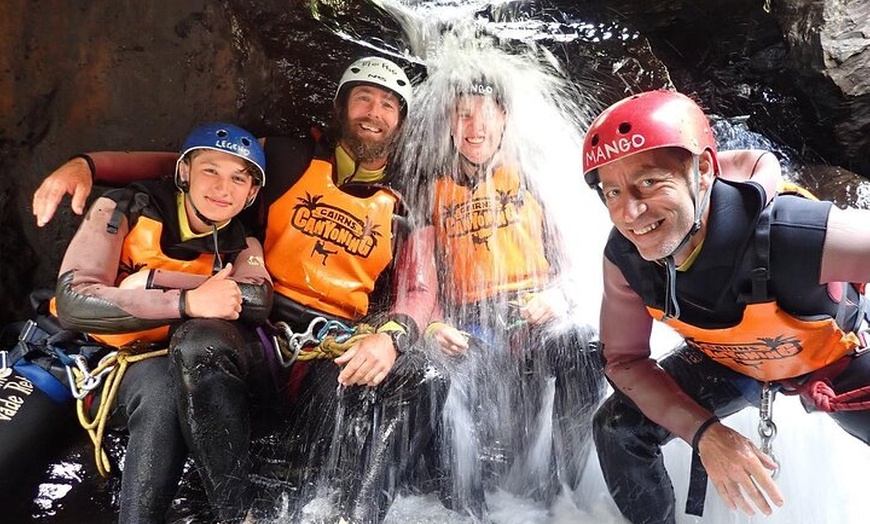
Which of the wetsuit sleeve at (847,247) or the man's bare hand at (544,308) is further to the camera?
the man's bare hand at (544,308)

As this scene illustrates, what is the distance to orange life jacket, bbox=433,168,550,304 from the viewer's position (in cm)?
405

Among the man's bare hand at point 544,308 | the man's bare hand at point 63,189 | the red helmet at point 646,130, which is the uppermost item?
the man's bare hand at point 63,189

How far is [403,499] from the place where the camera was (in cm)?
360

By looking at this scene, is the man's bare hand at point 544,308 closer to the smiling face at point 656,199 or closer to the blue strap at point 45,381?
the smiling face at point 656,199

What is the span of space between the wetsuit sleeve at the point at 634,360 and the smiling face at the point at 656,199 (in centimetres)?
30

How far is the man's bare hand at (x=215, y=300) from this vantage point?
304cm

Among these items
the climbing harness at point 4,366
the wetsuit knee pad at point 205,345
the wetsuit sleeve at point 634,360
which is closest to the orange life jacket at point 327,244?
the wetsuit knee pad at point 205,345

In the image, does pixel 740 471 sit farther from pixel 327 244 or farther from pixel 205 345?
pixel 327 244

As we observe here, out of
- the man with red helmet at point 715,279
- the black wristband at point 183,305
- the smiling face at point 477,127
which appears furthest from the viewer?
the smiling face at point 477,127

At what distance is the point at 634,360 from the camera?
2.93 m

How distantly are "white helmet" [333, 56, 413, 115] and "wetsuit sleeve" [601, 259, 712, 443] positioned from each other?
5.96ft

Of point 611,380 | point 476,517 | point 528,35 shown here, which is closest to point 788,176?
point 528,35

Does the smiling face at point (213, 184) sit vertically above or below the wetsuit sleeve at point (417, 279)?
above

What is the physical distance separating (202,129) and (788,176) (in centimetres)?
458
